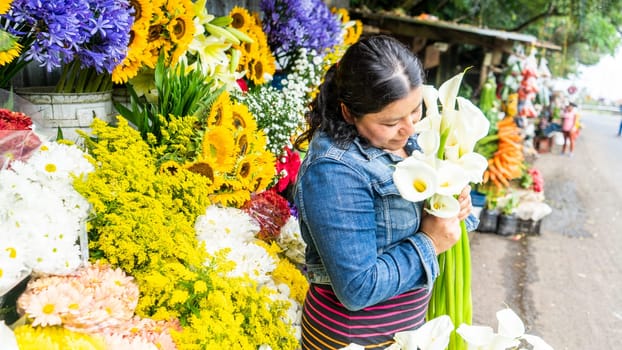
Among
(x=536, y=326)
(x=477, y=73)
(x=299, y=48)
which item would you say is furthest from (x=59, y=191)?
(x=477, y=73)

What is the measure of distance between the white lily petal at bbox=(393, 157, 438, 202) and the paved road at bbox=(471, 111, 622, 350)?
278 centimetres

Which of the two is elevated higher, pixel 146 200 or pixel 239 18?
pixel 239 18

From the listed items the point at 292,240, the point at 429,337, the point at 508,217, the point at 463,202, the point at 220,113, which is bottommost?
the point at 508,217

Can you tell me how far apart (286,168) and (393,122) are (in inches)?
38.5

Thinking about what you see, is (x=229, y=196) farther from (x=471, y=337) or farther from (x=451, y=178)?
(x=471, y=337)

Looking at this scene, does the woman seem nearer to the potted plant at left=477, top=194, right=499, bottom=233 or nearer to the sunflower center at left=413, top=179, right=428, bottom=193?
the sunflower center at left=413, top=179, right=428, bottom=193

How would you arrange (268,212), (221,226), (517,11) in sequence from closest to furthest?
(221,226) < (268,212) < (517,11)

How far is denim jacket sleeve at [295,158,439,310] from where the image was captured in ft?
3.63

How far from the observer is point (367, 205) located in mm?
1136

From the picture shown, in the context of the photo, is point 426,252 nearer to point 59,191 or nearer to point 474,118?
point 474,118

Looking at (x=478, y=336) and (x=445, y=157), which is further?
(x=445, y=157)

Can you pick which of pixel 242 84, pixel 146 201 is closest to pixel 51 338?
pixel 146 201

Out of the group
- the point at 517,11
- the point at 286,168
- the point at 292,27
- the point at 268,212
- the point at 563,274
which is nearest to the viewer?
the point at 268,212

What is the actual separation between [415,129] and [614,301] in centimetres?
358
